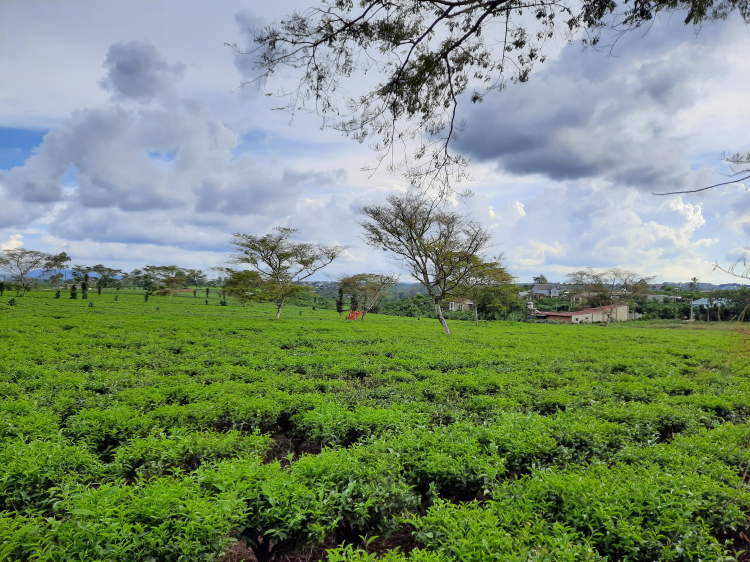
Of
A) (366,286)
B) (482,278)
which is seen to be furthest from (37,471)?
(366,286)

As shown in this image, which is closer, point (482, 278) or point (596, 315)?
point (482, 278)

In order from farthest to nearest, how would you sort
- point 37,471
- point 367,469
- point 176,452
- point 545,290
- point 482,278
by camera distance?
point 545,290 < point 482,278 < point 176,452 < point 367,469 < point 37,471

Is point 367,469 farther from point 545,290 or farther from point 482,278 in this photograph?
point 545,290

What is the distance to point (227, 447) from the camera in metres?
4.41

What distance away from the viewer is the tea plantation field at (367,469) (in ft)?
9.14

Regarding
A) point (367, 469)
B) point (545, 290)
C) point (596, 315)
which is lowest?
point (596, 315)

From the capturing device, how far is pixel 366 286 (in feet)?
143

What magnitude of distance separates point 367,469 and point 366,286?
131 feet

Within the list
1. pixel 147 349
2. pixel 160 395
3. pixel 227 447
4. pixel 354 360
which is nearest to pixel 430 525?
pixel 227 447

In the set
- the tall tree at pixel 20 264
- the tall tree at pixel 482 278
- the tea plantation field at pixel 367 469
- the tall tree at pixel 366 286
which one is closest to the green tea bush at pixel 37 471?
the tea plantation field at pixel 367 469

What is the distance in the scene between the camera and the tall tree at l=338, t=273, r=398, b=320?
133 ft

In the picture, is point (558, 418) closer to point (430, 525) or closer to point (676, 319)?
point (430, 525)

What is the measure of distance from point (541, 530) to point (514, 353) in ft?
34.6

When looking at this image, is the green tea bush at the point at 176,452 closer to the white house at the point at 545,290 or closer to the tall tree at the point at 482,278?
the tall tree at the point at 482,278
